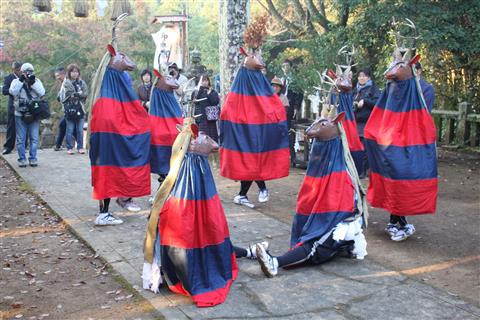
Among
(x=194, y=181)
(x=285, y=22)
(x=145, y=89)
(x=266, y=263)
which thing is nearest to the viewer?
(x=194, y=181)

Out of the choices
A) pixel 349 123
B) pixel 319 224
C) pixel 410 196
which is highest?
pixel 349 123

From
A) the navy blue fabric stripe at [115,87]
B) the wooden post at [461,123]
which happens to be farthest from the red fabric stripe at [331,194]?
the wooden post at [461,123]

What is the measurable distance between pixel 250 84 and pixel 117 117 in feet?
6.60

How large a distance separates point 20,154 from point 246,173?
4.92 metres

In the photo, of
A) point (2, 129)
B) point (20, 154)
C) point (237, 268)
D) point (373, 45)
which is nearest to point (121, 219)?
point (237, 268)

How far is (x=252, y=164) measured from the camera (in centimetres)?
734

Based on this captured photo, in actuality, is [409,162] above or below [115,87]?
below

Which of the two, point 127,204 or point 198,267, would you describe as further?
point 127,204

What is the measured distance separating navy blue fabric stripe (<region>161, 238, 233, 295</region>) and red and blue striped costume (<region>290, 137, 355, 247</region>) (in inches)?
38.0

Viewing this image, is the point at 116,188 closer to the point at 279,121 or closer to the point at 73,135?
the point at 279,121

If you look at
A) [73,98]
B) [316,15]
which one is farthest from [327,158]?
[316,15]

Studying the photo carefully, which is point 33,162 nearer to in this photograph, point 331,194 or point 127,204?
point 127,204

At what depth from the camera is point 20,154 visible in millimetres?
9992

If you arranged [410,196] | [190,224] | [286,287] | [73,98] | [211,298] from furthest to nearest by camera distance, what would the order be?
[73,98]
[410,196]
[286,287]
[190,224]
[211,298]
